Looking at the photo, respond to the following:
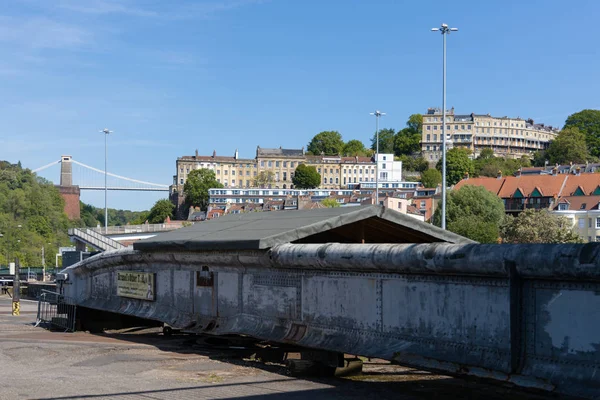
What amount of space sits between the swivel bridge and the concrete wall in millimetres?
17

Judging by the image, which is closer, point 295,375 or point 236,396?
point 236,396

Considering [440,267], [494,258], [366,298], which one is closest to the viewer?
[494,258]

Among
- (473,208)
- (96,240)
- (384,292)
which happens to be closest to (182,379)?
(384,292)

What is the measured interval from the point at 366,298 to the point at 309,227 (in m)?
2.89

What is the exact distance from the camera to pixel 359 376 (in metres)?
12.8

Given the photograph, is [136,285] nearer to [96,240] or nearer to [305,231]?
[305,231]

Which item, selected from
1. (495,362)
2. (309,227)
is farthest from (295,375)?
(495,362)

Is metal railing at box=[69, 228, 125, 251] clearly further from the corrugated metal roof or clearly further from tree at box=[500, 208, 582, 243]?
the corrugated metal roof

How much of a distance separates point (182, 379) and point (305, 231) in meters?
3.71

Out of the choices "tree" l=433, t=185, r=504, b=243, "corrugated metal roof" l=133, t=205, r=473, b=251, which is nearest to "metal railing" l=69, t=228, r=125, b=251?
"tree" l=433, t=185, r=504, b=243

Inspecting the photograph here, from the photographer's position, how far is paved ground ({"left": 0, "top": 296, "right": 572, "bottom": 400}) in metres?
11.1

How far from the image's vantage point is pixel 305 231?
14664 millimetres

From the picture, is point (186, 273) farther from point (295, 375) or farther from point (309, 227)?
point (295, 375)

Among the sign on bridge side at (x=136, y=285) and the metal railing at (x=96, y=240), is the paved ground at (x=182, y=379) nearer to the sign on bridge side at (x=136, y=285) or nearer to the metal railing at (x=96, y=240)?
the sign on bridge side at (x=136, y=285)
